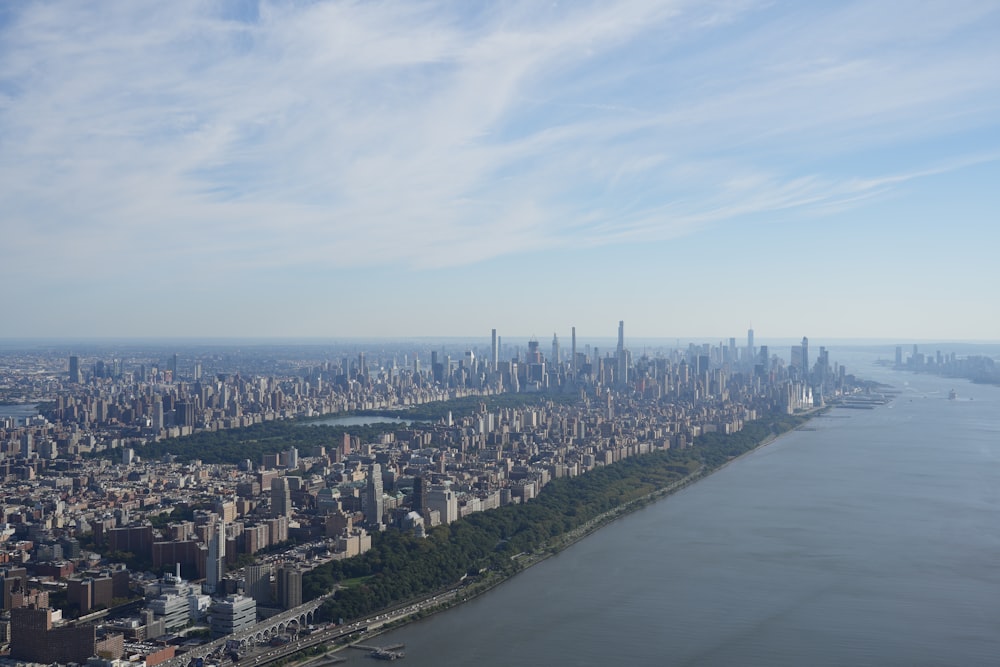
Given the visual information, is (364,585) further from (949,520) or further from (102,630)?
(949,520)

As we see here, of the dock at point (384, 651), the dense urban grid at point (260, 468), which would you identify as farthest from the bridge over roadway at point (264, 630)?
the dock at point (384, 651)

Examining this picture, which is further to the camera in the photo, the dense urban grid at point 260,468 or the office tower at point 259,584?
the office tower at point 259,584

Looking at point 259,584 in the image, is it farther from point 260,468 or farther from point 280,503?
point 260,468

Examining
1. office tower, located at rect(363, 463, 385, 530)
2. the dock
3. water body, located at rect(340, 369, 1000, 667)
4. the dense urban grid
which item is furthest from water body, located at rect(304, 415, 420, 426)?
the dock

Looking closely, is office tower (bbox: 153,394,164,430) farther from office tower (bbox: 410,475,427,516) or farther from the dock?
the dock

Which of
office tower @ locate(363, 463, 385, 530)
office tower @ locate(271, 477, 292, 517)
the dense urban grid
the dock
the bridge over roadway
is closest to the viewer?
the bridge over roadway

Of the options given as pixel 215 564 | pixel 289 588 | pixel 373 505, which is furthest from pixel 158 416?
pixel 289 588

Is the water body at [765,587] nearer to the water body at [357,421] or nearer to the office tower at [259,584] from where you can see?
the office tower at [259,584]
